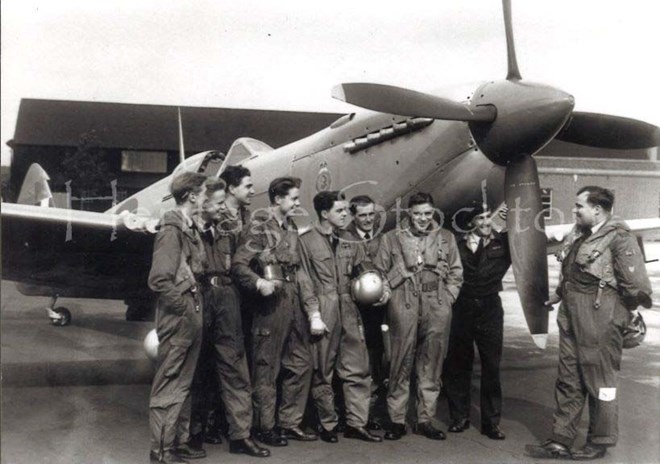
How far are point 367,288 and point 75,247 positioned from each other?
3834mm

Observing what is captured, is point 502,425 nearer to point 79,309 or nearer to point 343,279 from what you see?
point 343,279

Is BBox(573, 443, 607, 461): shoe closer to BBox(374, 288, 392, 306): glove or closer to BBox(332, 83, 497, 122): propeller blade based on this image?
BBox(374, 288, 392, 306): glove

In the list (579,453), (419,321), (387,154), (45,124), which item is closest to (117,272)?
(387,154)

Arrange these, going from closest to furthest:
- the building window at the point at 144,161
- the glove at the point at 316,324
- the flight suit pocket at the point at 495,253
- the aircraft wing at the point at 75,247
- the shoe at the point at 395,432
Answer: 1. the glove at the point at 316,324
2. the shoe at the point at 395,432
3. the flight suit pocket at the point at 495,253
4. the aircraft wing at the point at 75,247
5. the building window at the point at 144,161

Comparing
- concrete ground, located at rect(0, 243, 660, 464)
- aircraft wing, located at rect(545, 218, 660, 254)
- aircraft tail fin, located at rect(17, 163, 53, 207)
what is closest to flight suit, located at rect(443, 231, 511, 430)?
concrete ground, located at rect(0, 243, 660, 464)

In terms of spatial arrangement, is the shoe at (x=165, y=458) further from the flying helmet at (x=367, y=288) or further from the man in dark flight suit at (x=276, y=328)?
the flying helmet at (x=367, y=288)

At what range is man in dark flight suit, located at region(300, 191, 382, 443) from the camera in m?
4.68

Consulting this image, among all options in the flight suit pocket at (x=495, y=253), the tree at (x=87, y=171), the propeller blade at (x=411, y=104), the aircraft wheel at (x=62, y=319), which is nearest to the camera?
the propeller blade at (x=411, y=104)

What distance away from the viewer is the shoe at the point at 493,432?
189 inches

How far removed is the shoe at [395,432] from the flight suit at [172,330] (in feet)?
4.88

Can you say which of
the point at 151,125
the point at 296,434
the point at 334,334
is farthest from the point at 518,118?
the point at 151,125

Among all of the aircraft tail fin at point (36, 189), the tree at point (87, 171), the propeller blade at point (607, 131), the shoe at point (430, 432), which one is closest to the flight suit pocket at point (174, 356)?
the shoe at point (430, 432)

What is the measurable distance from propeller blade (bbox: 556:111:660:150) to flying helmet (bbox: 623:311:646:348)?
5.67ft

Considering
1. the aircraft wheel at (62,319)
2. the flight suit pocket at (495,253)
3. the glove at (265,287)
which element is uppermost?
the flight suit pocket at (495,253)
